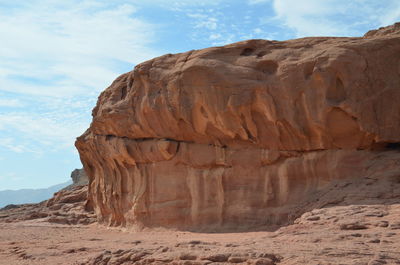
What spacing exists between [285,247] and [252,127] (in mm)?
6869

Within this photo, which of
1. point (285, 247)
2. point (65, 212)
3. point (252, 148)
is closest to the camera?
point (285, 247)

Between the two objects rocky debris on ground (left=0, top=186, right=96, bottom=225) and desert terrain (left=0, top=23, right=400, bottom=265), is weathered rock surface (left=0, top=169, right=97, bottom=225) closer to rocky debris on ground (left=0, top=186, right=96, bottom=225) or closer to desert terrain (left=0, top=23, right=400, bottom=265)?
rocky debris on ground (left=0, top=186, right=96, bottom=225)

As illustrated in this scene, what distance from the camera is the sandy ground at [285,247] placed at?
8.66 metres

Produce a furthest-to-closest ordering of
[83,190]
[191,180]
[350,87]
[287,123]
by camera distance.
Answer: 1. [83,190]
2. [191,180]
3. [287,123]
4. [350,87]

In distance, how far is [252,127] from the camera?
16109 mm

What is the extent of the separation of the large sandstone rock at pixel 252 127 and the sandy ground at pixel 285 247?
5.81 feet

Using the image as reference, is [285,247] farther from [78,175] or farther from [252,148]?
[78,175]

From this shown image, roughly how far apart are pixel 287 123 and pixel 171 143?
4.62 m

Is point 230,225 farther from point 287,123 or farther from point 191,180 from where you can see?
point 287,123

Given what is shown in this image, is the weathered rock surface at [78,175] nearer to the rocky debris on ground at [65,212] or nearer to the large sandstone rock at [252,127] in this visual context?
the rocky debris on ground at [65,212]

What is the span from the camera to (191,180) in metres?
17.5

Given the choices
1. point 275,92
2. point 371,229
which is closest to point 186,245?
point 371,229

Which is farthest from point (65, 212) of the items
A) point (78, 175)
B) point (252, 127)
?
point (78, 175)

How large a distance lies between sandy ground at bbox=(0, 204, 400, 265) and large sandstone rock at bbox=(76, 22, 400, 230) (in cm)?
177
